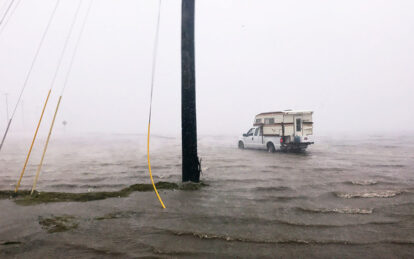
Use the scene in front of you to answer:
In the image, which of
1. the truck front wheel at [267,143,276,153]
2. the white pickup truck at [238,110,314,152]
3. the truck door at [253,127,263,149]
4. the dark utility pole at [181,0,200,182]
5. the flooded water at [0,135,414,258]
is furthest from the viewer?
the truck door at [253,127,263,149]

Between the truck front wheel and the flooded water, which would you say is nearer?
the flooded water

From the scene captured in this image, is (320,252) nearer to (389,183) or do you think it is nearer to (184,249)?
(184,249)

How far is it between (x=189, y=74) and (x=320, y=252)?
4.69 meters

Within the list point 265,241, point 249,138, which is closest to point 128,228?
point 265,241

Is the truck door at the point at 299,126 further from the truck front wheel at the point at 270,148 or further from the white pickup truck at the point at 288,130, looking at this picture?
the truck front wheel at the point at 270,148

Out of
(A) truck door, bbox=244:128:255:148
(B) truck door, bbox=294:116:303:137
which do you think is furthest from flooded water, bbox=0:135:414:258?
(A) truck door, bbox=244:128:255:148

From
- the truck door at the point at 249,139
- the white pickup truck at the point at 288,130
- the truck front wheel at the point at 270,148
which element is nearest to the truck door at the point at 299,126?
the white pickup truck at the point at 288,130

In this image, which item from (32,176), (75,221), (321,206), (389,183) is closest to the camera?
(75,221)

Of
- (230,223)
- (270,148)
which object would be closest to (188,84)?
(230,223)

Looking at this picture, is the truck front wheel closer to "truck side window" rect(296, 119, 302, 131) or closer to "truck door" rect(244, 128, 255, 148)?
"truck door" rect(244, 128, 255, 148)

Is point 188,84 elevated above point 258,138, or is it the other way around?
point 188,84

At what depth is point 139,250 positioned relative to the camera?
3391 mm

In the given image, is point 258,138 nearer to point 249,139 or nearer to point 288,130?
point 249,139

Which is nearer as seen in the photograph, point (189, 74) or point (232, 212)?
point (232, 212)
